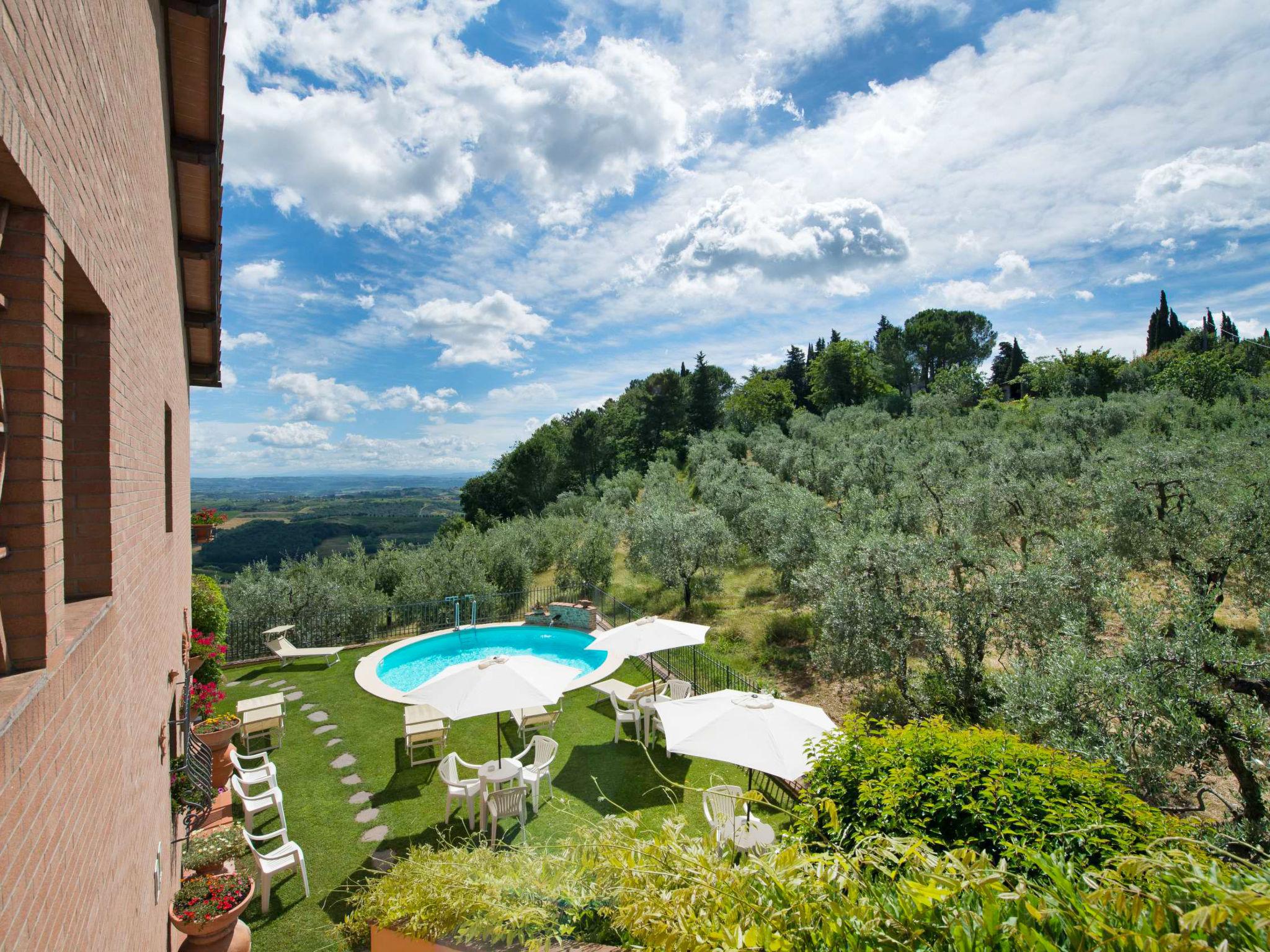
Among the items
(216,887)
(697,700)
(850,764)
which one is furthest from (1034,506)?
(216,887)

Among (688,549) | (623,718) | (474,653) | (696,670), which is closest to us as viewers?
(623,718)

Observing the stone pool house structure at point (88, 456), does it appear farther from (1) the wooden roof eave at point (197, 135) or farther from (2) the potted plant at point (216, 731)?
(2) the potted plant at point (216, 731)

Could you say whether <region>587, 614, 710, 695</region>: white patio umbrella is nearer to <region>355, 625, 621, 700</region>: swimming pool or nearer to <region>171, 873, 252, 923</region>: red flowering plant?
<region>355, 625, 621, 700</region>: swimming pool

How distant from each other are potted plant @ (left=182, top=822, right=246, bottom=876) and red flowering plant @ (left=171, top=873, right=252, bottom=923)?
0.39 metres

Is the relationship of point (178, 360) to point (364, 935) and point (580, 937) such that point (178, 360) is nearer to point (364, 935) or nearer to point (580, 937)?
→ point (364, 935)

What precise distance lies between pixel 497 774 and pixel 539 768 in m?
A: 0.75

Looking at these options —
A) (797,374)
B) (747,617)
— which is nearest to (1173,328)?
(797,374)

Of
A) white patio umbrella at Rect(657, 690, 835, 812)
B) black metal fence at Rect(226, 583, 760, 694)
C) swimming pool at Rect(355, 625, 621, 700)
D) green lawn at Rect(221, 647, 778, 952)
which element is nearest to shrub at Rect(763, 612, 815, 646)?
black metal fence at Rect(226, 583, 760, 694)

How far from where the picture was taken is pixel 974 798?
4773 mm

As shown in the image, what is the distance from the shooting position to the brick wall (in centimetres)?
191

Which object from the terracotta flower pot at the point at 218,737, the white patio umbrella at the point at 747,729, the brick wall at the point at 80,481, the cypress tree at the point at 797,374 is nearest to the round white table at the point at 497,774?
the white patio umbrella at the point at 747,729

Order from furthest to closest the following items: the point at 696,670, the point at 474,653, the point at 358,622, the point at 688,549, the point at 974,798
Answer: the point at 688,549 → the point at 358,622 → the point at 474,653 → the point at 696,670 → the point at 974,798

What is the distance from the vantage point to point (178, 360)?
26.1 feet

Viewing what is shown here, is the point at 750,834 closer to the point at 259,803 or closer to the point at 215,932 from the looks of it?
the point at 215,932
